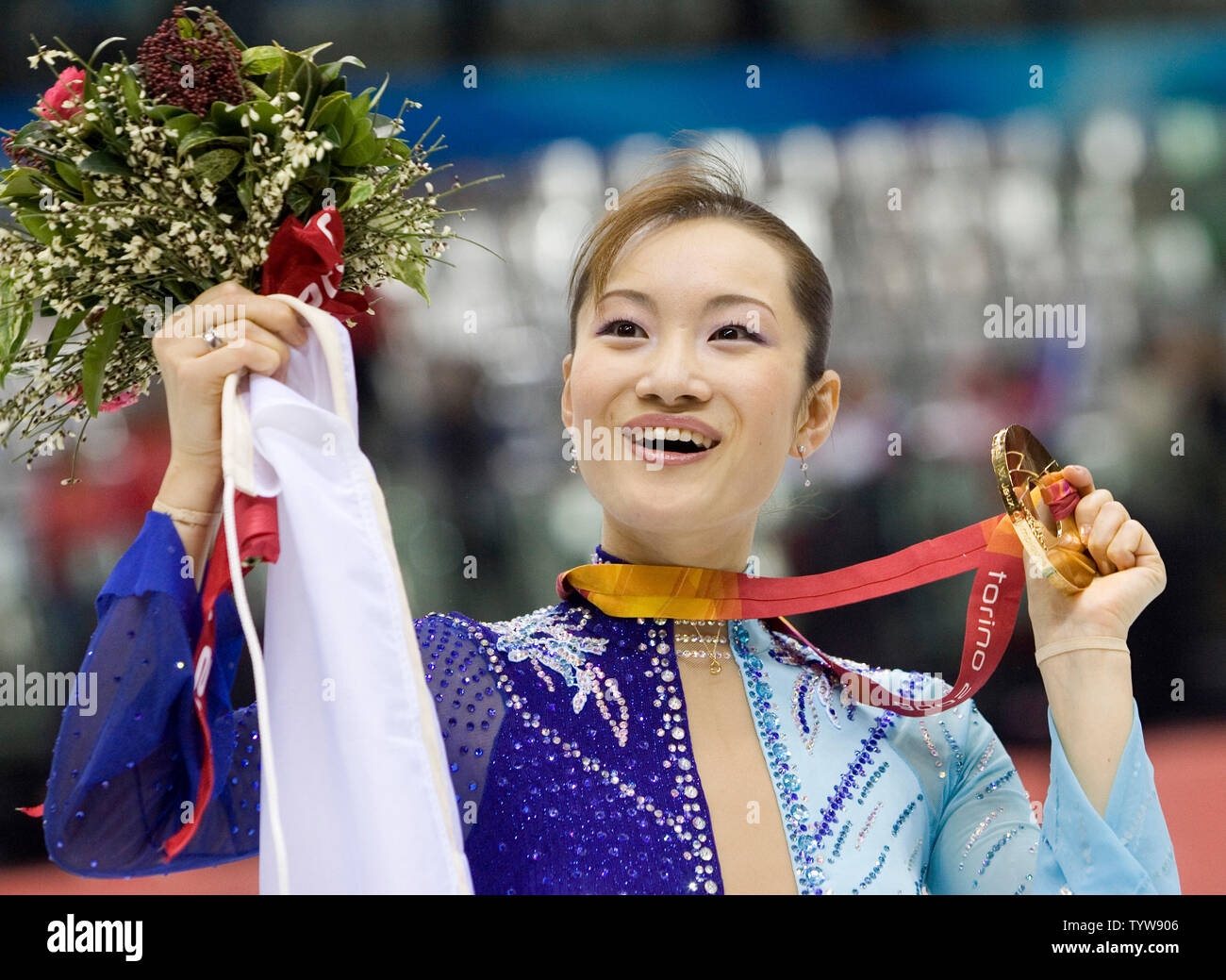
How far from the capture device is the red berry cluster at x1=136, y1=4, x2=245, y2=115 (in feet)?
4.54

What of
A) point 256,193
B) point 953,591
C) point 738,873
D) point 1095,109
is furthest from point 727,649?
point 1095,109

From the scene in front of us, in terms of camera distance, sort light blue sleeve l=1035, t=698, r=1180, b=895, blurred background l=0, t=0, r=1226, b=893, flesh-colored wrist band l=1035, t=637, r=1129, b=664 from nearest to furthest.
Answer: light blue sleeve l=1035, t=698, r=1180, b=895
flesh-colored wrist band l=1035, t=637, r=1129, b=664
blurred background l=0, t=0, r=1226, b=893

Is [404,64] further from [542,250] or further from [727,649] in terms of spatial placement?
[727,649]

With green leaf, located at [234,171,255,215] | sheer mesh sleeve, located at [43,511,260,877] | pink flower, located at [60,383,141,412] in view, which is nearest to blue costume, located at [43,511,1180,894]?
sheer mesh sleeve, located at [43,511,260,877]

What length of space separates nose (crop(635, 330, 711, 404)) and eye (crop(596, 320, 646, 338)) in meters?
0.06

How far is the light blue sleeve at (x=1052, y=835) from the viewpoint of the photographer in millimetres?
1500

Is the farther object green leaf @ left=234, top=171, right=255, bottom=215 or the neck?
the neck

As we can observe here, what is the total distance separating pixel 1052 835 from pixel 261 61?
132cm

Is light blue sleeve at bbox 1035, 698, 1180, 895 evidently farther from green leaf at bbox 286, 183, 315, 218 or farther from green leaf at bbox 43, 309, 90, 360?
green leaf at bbox 43, 309, 90, 360

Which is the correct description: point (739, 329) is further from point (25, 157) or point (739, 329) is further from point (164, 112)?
point (25, 157)

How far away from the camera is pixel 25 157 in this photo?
143cm

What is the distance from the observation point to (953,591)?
321cm

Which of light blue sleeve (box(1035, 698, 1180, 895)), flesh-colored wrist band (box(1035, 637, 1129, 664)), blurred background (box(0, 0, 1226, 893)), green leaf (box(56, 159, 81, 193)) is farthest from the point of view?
blurred background (box(0, 0, 1226, 893))
